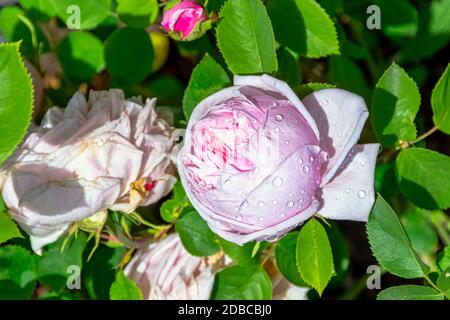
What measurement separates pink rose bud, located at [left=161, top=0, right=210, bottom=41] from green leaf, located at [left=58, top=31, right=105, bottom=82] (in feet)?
0.75

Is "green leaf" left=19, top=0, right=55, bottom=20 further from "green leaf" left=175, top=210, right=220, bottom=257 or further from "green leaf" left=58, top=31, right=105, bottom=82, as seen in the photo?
"green leaf" left=175, top=210, right=220, bottom=257

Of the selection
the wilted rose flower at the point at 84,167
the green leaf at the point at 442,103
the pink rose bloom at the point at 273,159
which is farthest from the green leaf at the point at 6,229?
the green leaf at the point at 442,103

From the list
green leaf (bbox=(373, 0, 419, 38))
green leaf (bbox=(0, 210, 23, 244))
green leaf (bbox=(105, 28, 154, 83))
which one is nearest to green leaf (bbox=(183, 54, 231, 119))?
green leaf (bbox=(105, 28, 154, 83))

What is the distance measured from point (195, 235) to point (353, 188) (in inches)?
9.9

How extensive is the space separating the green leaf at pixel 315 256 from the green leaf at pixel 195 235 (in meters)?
0.15

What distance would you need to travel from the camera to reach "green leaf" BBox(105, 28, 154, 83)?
1003 mm

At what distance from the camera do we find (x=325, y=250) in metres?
0.80

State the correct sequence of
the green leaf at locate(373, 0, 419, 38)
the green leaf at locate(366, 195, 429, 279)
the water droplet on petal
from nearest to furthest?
the water droplet on petal → the green leaf at locate(366, 195, 429, 279) → the green leaf at locate(373, 0, 419, 38)

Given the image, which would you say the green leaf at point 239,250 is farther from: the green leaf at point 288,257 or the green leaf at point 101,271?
the green leaf at point 101,271

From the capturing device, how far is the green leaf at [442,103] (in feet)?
2.82

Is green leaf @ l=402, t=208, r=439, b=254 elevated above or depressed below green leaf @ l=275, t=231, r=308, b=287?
below

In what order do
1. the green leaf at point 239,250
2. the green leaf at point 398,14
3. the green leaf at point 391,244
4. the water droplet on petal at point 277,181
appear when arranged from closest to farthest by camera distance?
the water droplet on petal at point 277,181 → the green leaf at point 391,244 → the green leaf at point 239,250 → the green leaf at point 398,14

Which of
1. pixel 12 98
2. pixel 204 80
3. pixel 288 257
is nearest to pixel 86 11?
pixel 204 80

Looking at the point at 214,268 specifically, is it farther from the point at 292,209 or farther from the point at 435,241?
the point at 435,241
